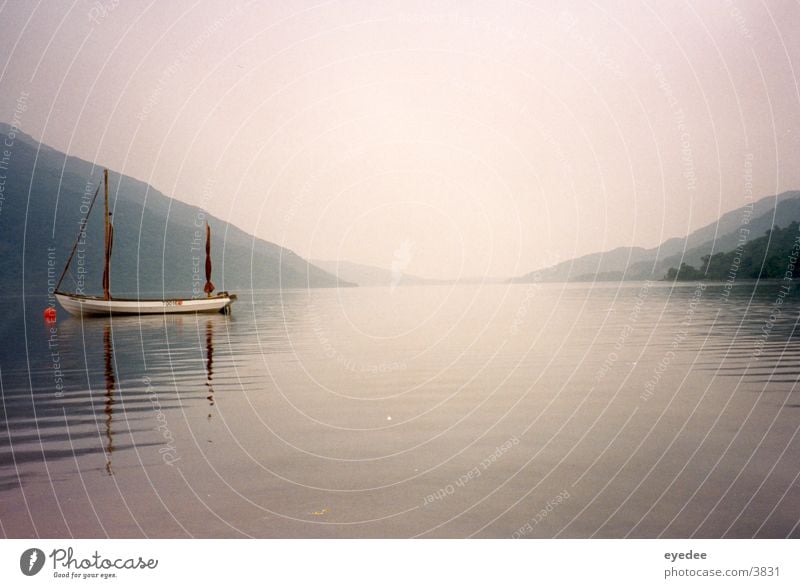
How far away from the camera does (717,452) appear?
1405 centimetres

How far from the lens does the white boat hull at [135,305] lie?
255 feet

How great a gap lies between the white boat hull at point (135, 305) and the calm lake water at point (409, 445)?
157ft

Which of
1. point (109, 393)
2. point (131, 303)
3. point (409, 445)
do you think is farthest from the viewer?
point (131, 303)

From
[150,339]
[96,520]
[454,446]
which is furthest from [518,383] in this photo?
[150,339]

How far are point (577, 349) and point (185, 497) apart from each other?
26701mm

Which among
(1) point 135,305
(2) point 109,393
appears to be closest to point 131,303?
(1) point 135,305

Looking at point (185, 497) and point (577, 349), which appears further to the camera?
point (577, 349)

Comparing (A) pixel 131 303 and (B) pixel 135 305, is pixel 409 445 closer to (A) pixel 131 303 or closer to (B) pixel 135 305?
(A) pixel 131 303

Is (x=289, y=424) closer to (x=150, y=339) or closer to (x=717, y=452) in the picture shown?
(x=717, y=452)

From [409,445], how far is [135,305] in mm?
73713

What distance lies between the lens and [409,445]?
15258mm
